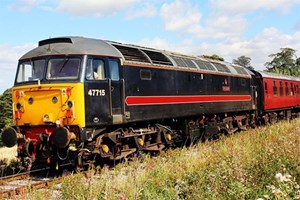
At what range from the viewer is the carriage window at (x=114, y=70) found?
10870 millimetres

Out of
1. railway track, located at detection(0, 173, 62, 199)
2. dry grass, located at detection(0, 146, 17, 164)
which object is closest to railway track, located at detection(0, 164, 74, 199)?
railway track, located at detection(0, 173, 62, 199)

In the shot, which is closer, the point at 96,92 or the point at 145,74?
the point at 96,92

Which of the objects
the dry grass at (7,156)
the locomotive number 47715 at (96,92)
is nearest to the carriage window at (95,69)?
the locomotive number 47715 at (96,92)

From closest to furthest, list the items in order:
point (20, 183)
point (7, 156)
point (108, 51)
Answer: point (20, 183), point (108, 51), point (7, 156)

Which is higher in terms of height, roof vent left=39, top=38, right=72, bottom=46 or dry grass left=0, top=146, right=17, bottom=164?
roof vent left=39, top=38, right=72, bottom=46

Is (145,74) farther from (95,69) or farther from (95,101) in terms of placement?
(95,101)

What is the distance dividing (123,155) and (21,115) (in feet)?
9.72

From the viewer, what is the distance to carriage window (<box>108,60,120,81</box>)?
10.9 meters

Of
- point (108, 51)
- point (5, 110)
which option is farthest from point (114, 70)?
point (5, 110)

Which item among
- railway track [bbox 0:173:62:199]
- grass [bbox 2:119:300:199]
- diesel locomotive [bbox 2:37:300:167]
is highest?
diesel locomotive [bbox 2:37:300:167]

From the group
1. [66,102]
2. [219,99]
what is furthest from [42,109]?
[219,99]

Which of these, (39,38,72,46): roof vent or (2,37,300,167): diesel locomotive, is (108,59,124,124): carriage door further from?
(39,38,72,46): roof vent

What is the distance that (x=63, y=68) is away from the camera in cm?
1040

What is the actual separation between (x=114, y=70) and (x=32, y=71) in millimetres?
2203
